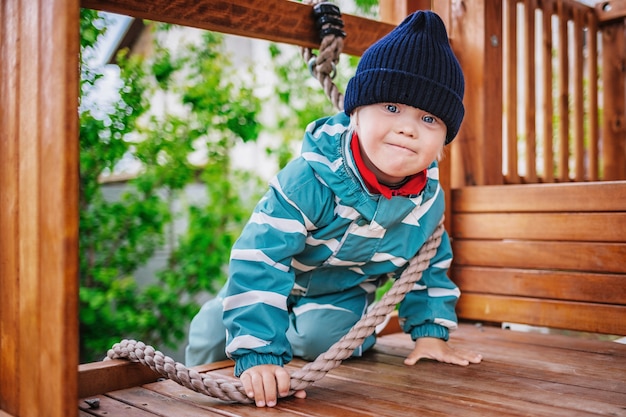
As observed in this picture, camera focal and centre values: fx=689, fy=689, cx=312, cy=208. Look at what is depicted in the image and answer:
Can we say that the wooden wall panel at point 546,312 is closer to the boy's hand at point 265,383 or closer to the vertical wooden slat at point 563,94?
the vertical wooden slat at point 563,94

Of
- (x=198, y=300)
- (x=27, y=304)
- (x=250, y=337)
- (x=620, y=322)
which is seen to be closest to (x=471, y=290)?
(x=620, y=322)

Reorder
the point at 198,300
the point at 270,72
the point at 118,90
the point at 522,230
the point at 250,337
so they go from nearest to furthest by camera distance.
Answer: the point at 250,337 < the point at 522,230 < the point at 118,90 < the point at 198,300 < the point at 270,72

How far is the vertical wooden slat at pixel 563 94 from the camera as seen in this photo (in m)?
2.62

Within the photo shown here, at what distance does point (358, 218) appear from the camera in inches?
61.2

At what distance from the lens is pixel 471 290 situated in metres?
2.14

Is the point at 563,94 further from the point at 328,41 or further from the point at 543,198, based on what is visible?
the point at 328,41

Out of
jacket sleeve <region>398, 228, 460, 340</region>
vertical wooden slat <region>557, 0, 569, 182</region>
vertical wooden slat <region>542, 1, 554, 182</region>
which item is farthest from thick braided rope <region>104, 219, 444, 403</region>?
vertical wooden slat <region>557, 0, 569, 182</region>

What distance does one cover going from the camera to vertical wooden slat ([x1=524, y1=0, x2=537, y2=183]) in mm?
2430

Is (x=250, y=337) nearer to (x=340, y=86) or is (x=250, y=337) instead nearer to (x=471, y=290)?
(x=471, y=290)

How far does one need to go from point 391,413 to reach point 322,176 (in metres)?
0.53

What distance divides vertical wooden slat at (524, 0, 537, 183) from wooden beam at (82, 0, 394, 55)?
74 centimetres

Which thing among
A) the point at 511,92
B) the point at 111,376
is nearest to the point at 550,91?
the point at 511,92

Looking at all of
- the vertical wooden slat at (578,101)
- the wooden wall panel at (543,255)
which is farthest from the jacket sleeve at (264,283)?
the vertical wooden slat at (578,101)

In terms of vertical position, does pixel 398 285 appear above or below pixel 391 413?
above
